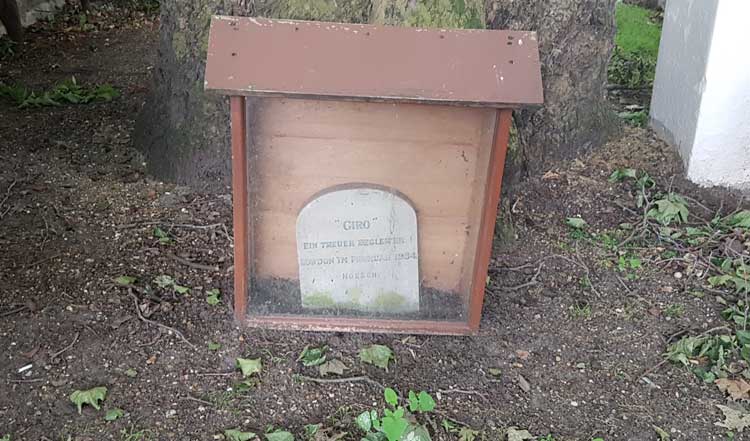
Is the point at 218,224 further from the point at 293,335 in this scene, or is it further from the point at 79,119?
the point at 79,119

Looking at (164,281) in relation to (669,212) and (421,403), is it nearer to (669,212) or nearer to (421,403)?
(421,403)

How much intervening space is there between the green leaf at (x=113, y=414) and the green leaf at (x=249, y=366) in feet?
1.21

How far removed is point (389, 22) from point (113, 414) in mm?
1607

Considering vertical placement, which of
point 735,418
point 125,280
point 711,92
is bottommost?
point 735,418

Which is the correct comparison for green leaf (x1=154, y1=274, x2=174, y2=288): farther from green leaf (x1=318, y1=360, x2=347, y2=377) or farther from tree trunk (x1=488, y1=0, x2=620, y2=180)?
tree trunk (x1=488, y1=0, x2=620, y2=180)

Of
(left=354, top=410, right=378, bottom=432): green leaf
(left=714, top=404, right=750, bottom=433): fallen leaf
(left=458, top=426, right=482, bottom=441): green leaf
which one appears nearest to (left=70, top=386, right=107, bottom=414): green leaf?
(left=354, top=410, right=378, bottom=432): green leaf

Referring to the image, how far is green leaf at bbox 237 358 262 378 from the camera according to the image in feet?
7.96

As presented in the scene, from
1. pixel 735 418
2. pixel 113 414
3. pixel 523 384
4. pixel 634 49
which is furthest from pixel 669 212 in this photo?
pixel 634 49

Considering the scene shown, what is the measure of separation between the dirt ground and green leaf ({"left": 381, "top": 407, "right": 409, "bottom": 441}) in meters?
0.11

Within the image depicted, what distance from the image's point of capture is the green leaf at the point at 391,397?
7.52 feet

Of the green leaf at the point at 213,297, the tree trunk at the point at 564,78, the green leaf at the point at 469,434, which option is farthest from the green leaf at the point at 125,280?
the tree trunk at the point at 564,78

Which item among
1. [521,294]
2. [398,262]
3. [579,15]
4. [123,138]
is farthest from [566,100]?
[123,138]

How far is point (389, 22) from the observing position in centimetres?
286

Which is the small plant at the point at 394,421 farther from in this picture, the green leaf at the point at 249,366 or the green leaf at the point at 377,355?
the green leaf at the point at 249,366
